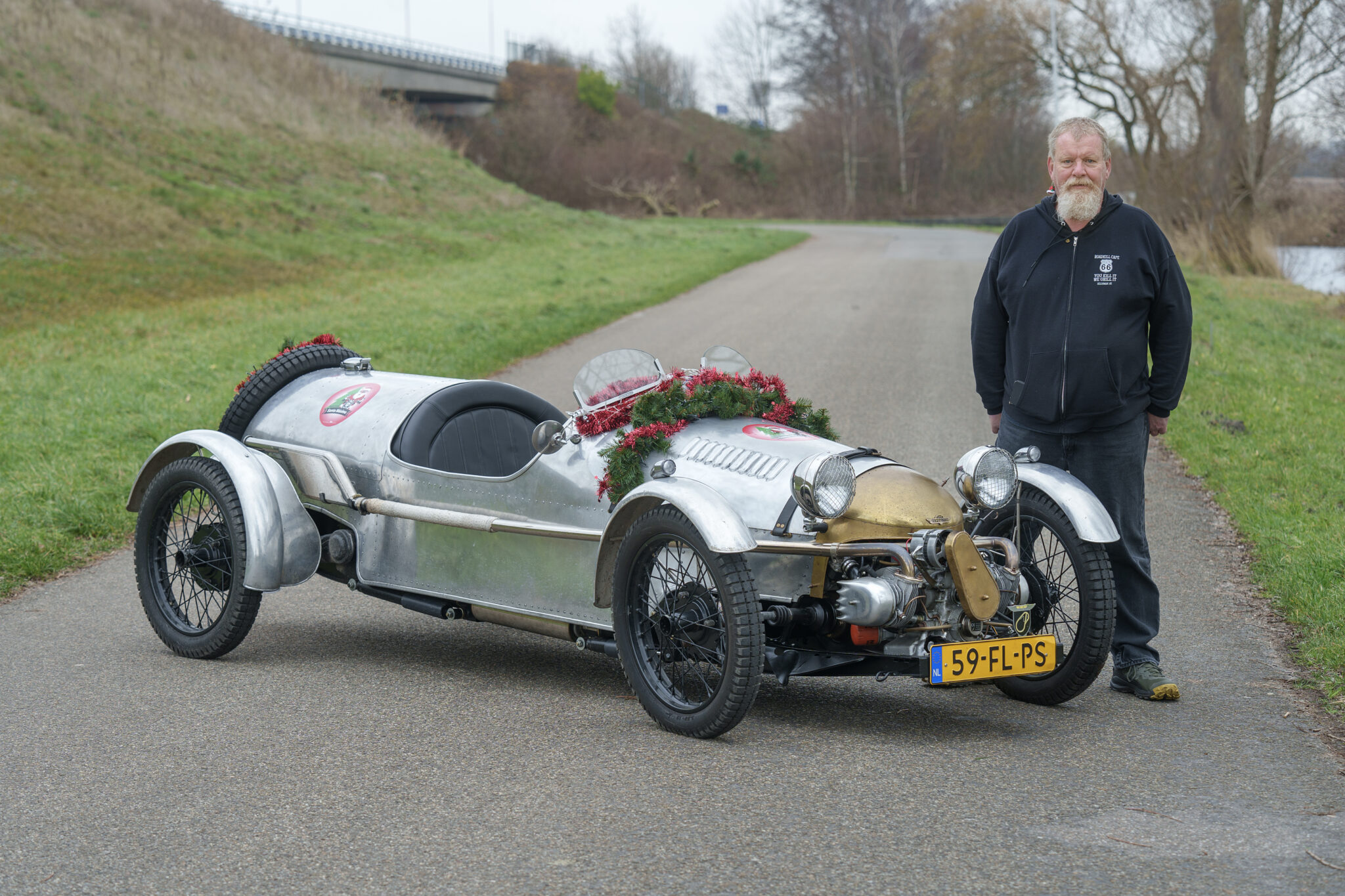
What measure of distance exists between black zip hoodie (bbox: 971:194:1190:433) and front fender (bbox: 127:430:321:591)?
3042 mm

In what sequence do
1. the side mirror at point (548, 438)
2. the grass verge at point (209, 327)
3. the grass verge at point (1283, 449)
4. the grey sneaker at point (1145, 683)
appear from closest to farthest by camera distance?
the grey sneaker at point (1145, 683), the side mirror at point (548, 438), the grass verge at point (1283, 449), the grass verge at point (209, 327)

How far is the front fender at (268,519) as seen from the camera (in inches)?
210

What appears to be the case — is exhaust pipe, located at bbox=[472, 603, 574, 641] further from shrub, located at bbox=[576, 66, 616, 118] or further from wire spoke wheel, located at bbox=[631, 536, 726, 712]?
shrub, located at bbox=[576, 66, 616, 118]

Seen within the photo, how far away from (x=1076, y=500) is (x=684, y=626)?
1501 mm

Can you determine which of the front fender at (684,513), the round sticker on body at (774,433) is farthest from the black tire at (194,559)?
the round sticker on body at (774,433)

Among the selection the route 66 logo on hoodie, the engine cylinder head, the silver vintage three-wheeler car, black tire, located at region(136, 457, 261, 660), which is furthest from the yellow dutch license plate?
black tire, located at region(136, 457, 261, 660)

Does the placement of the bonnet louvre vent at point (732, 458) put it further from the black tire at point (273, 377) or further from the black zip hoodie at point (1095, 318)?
the black tire at point (273, 377)

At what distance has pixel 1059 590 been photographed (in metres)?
4.70

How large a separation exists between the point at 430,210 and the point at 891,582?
28636 mm

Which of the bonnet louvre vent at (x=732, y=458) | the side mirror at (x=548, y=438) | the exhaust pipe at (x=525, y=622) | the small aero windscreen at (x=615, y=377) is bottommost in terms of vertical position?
the exhaust pipe at (x=525, y=622)

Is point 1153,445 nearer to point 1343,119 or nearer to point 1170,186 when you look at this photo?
point 1343,119

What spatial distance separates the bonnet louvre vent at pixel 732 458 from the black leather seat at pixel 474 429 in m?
1.06

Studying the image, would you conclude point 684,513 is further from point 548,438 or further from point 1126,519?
point 1126,519

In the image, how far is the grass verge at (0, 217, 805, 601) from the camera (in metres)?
8.46
